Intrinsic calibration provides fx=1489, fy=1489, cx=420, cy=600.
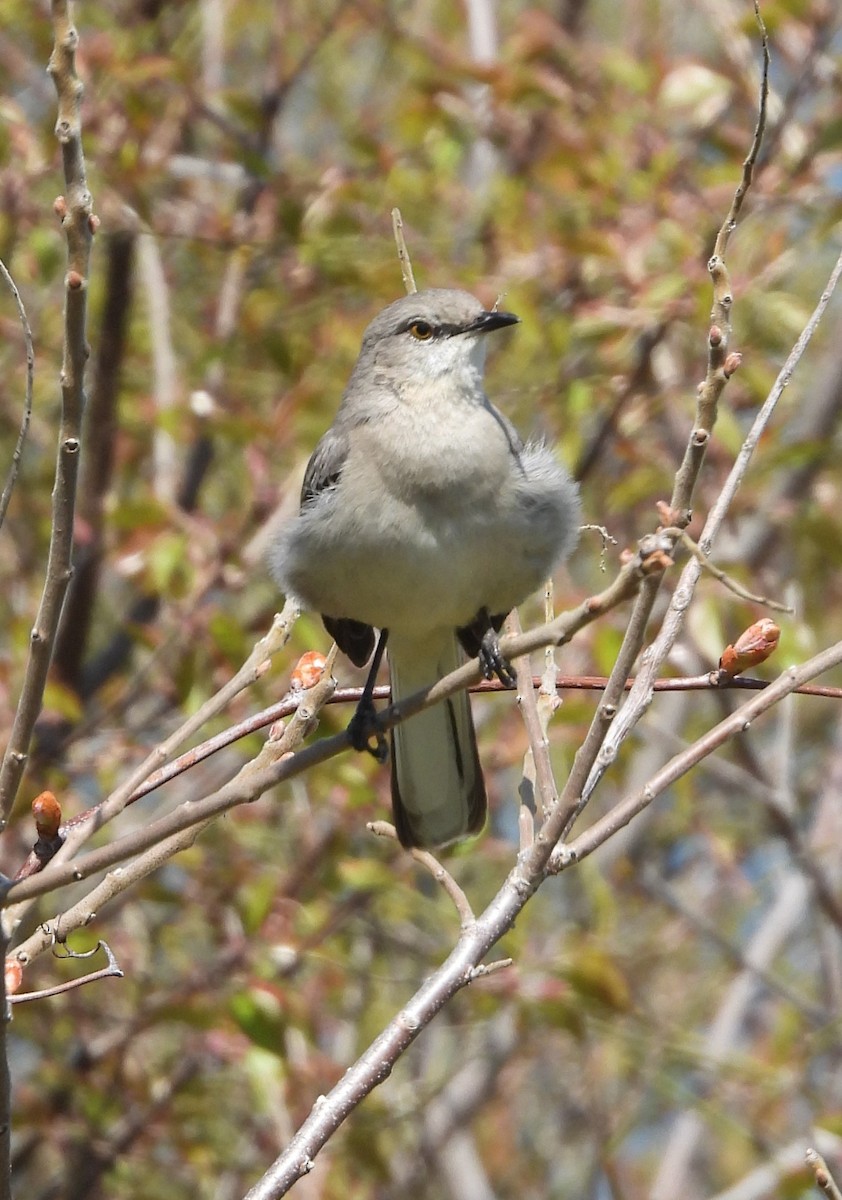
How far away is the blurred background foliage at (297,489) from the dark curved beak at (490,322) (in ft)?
2.62

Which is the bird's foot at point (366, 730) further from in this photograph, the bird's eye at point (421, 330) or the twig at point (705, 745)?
the bird's eye at point (421, 330)

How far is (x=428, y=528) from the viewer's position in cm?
372

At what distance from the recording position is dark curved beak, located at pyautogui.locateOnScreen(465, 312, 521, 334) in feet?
13.5

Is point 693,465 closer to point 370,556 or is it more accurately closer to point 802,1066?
point 370,556

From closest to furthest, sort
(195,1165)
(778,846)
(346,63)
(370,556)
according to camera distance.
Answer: (370,556)
(195,1165)
(778,846)
(346,63)

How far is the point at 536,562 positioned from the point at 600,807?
410cm

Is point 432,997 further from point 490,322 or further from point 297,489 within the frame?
point 297,489

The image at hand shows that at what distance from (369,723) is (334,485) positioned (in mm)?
739

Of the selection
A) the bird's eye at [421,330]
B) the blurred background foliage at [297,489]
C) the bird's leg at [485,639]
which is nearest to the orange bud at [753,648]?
the bird's leg at [485,639]

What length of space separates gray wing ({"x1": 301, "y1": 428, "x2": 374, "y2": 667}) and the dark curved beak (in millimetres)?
486

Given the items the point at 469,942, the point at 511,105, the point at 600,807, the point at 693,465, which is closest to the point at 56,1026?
the point at 600,807

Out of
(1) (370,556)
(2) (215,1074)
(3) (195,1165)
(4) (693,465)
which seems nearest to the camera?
(4) (693,465)

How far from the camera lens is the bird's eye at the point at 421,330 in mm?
4270

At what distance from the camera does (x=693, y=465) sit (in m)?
2.14
